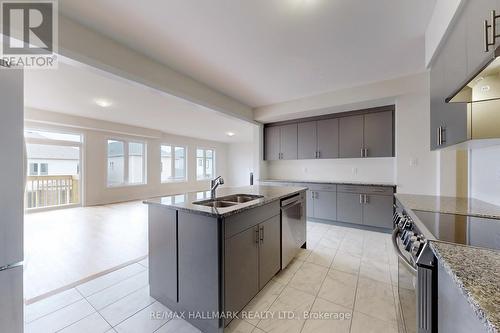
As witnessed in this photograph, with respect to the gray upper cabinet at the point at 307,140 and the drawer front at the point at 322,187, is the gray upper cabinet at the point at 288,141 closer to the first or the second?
the gray upper cabinet at the point at 307,140

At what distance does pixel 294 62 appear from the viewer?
265 cm

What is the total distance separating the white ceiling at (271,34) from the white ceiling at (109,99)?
0.55 meters

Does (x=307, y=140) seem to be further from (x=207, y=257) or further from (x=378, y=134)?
(x=207, y=257)

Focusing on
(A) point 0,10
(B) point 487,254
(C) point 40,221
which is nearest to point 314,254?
(B) point 487,254

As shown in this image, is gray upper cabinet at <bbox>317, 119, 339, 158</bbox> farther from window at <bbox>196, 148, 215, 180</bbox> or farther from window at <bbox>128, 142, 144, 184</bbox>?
window at <bbox>196, 148, 215, 180</bbox>

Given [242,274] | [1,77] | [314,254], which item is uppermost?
[1,77]

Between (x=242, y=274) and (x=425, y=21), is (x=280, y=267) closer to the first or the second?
(x=242, y=274)

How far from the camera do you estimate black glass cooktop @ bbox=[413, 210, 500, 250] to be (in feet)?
2.95

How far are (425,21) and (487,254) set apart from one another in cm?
223

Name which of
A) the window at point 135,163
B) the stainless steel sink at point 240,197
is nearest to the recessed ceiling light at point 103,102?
the window at point 135,163

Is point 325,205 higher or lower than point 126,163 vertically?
lower

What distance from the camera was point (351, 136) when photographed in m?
3.99

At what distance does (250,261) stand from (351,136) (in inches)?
134

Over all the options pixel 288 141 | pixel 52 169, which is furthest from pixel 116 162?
pixel 288 141
